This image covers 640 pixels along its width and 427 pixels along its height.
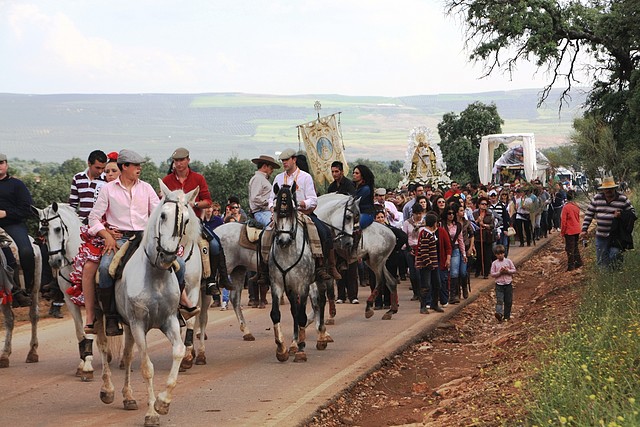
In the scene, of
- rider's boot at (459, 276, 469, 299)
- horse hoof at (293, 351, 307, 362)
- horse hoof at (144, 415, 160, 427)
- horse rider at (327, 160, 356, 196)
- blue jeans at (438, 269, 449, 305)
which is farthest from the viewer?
rider's boot at (459, 276, 469, 299)

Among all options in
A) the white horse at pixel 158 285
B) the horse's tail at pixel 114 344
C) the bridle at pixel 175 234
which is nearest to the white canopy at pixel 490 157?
the horse's tail at pixel 114 344

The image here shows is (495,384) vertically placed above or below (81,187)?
below

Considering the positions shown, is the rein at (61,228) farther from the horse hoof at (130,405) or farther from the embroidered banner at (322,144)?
the embroidered banner at (322,144)

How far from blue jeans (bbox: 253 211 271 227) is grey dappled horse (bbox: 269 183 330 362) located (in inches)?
69.2

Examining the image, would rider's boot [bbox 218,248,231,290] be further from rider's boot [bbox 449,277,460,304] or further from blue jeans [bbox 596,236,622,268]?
rider's boot [bbox 449,277,460,304]

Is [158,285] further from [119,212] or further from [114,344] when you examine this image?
[114,344]

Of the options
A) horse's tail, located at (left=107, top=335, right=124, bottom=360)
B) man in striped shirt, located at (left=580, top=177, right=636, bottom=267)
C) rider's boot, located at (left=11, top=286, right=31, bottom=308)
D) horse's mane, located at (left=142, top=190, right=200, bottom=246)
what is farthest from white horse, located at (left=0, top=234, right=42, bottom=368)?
man in striped shirt, located at (left=580, top=177, right=636, bottom=267)

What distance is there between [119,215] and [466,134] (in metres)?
98.5

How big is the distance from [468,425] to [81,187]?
7.13 metres

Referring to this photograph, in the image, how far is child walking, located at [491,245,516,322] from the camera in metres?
19.7

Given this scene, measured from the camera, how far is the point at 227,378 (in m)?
14.4

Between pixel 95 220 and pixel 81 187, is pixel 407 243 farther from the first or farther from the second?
pixel 95 220

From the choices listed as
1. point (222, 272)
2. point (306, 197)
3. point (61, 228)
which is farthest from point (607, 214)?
point (61, 228)

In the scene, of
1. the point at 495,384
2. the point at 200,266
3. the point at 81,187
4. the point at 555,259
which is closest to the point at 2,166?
the point at 81,187
